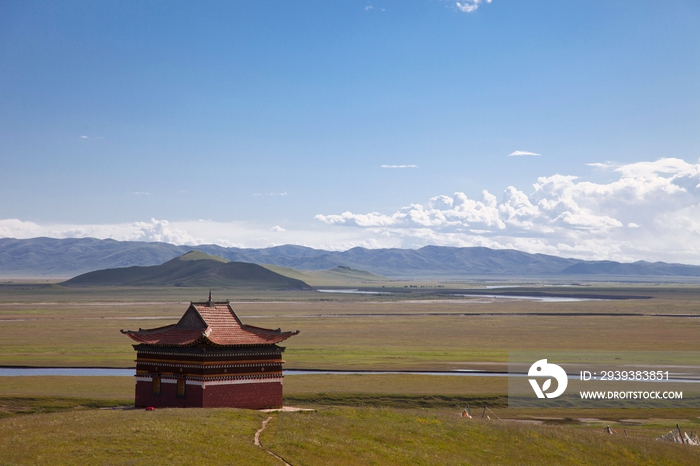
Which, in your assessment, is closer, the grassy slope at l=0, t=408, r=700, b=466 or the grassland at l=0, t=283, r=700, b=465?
the grassy slope at l=0, t=408, r=700, b=466

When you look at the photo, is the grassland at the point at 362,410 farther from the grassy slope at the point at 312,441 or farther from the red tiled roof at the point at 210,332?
the red tiled roof at the point at 210,332

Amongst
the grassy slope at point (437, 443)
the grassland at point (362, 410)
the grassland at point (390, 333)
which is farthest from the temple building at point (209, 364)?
the grassland at point (390, 333)

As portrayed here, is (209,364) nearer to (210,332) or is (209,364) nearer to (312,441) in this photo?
(210,332)

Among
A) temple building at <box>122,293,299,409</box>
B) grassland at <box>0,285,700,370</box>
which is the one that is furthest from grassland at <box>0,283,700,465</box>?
temple building at <box>122,293,299,409</box>

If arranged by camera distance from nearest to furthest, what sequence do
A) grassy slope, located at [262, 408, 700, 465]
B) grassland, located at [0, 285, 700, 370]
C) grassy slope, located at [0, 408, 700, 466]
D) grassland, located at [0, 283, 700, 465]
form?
grassy slope, located at [0, 408, 700, 466]
grassland, located at [0, 283, 700, 465]
grassy slope, located at [262, 408, 700, 465]
grassland, located at [0, 285, 700, 370]

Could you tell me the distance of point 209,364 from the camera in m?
43.7

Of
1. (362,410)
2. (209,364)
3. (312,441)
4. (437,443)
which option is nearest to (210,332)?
(209,364)

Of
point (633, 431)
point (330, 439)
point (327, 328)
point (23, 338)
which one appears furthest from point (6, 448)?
point (327, 328)

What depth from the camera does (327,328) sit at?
13550cm

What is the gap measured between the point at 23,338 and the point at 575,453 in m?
94.2

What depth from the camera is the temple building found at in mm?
43812

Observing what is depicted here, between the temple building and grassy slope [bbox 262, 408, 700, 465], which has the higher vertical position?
the temple building

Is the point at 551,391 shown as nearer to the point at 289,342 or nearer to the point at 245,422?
the point at 245,422

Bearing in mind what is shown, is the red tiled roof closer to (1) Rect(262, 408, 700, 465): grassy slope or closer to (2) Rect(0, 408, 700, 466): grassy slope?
(2) Rect(0, 408, 700, 466): grassy slope
